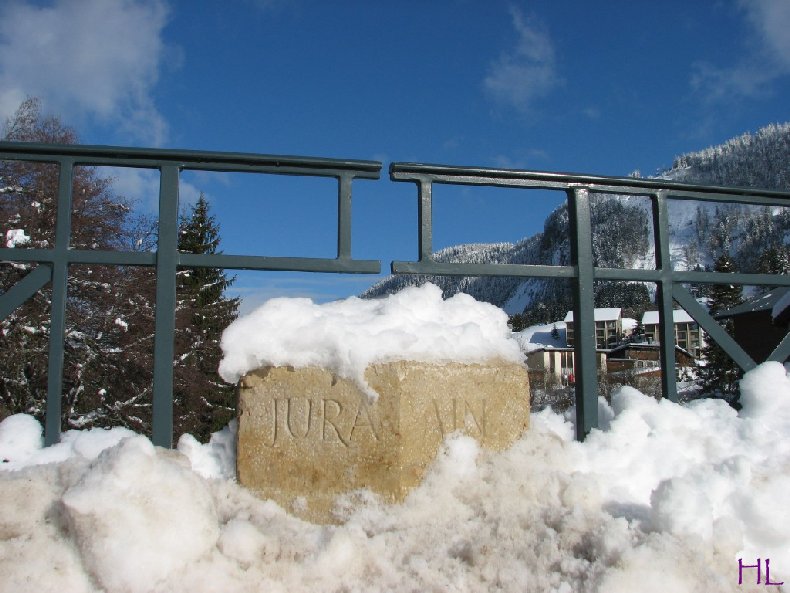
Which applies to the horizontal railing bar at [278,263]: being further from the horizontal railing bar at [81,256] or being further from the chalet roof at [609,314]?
the chalet roof at [609,314]

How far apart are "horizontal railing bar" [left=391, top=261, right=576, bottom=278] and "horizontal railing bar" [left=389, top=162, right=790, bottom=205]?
458mm

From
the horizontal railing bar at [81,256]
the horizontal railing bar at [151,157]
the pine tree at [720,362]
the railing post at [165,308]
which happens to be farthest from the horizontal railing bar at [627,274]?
the pine tree at [720,362]

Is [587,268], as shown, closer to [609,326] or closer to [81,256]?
[81,256]

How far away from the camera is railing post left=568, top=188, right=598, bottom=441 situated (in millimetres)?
3189

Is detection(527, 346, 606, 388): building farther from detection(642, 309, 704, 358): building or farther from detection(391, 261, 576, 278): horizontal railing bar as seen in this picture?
detection(391, 261, 576, 278): horizontal railing bar

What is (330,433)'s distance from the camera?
272 cm

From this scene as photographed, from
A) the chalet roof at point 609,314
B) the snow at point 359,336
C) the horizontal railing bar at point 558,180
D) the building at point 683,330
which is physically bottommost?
the snow at point 359,336

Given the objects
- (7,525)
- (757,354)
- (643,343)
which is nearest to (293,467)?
(7,525)

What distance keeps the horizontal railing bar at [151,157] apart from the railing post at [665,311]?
2.01m

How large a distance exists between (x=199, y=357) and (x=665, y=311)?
18906mm

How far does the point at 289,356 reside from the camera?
279cm

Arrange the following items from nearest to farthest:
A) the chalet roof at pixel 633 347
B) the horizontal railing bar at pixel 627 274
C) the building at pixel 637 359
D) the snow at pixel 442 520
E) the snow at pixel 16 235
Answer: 1. the snow at pixel 442 520
2. the horizontal railing bar at pixel 627 274
3. the snow at pixel 16 235
4. the building at pixel 637 359
5. the chalet roof at pixel 633 347

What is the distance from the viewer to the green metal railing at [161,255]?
278 cm

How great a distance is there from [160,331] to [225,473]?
2.38ft
